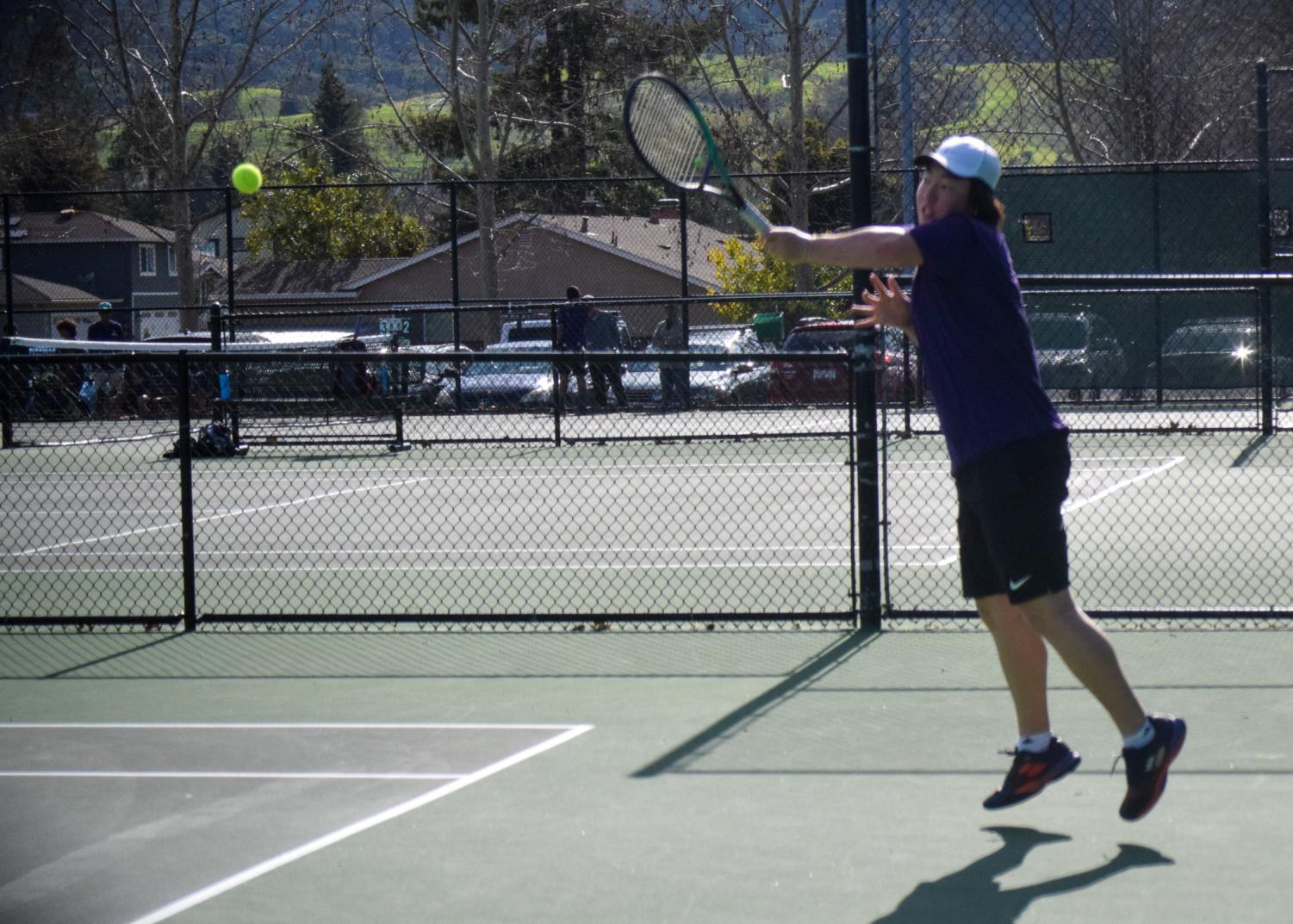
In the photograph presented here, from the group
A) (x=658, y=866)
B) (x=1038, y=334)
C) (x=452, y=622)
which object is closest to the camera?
(x=658, y=866)

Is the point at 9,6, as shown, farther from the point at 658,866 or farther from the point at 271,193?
the point at 271,193

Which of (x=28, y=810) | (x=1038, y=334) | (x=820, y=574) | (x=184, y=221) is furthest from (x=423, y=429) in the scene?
(x=184, y=221)

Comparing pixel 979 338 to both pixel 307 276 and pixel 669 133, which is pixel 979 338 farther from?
pixel 307 276

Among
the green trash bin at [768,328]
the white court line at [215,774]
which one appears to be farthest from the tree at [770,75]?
the white court line at [215,774]

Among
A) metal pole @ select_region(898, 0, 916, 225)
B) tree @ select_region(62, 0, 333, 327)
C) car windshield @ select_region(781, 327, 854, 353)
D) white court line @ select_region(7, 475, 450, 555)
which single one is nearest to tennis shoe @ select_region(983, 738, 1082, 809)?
metal pole @ select_region(898, 0, 916, 225)

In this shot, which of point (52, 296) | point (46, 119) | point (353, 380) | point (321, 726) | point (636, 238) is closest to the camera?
point (321, 726)

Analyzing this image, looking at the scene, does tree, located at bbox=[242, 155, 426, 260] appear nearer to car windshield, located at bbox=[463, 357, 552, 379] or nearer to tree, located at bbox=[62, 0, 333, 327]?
tree, located at bbox=[62, 0, 333, 327]

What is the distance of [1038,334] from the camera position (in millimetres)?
15562

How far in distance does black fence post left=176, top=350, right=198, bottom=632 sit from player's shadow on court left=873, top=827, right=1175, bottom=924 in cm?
411

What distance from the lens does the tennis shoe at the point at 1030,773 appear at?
14.4ft

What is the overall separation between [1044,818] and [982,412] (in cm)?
108

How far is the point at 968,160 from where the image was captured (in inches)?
A: 171

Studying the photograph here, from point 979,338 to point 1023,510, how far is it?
1.49 ft

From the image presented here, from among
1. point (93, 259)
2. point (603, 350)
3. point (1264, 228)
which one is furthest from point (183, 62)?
point (93, 259)
